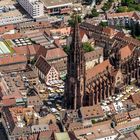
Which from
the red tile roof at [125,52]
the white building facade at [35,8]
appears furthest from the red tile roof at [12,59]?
the white building facade at [35,8]

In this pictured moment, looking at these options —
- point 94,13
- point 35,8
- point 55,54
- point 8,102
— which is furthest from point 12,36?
point 8,102

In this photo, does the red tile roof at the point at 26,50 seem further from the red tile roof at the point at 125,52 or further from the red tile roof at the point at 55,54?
the red tile roof at the point at 125,52

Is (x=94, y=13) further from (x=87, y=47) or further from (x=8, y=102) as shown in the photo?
(x=8, y=102)

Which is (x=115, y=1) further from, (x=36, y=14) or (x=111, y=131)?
(x=111, y=131)

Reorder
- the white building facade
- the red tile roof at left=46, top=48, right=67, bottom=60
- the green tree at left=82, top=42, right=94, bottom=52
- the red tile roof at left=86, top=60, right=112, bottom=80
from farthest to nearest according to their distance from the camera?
the white building facade
the green tree at left=82, top=42, right=94, bottom=52
the red tile roof at left=46, top=48, right=67, bottom=60
the red tile roof at left=86, top=60, right=112, bottom=80

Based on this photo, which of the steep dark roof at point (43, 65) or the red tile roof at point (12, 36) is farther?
the red tile roof at point (12, 36)

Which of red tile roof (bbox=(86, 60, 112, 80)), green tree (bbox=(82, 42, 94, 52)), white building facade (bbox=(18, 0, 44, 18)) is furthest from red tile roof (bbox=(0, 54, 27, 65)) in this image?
white building facade (bbox=(18, 0, 44, 18))

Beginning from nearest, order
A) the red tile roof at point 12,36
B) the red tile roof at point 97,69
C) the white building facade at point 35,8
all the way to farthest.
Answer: the red tile roof at point 97,69, the red tile roof at point 12,36, the white building facade at point 35,8

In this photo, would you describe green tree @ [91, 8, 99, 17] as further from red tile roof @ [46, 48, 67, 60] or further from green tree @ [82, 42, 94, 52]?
red tile roof @ [46, 48, 67, 60]

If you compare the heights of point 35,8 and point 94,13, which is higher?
point 35,8
